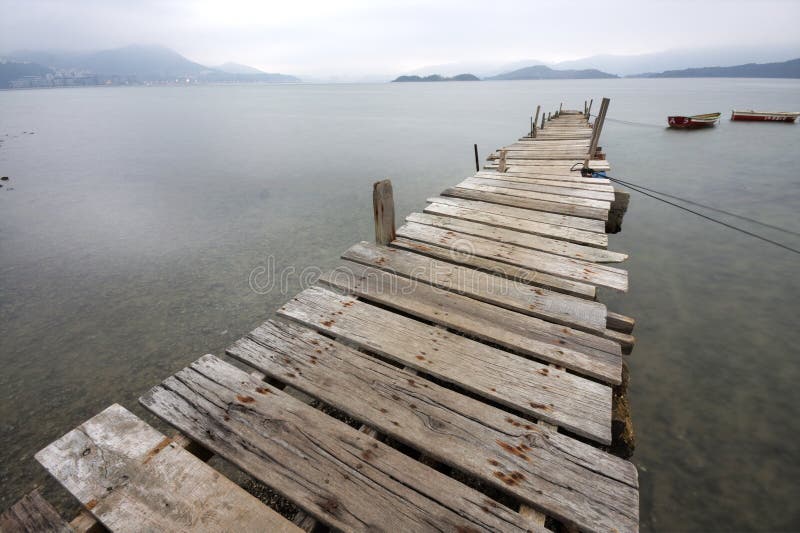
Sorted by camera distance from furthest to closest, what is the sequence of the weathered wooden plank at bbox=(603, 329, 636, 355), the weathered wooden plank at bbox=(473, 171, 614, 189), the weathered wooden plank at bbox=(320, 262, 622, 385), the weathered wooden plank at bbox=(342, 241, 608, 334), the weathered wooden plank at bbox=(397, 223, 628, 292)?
1. the weathered wooden plank at bbox=(473, 171, 614, 189)
2. the weathered wooden plank at bbox=(397, 223, 628, 292)
3. the weathered wooden plank at bbox=(342, 241, 608, 334)
4. the weathered wooden plank at bbox=(603, 329, 636, 355)
5. the weathered wooden plank at bbox=(320, 262, 622, 385)

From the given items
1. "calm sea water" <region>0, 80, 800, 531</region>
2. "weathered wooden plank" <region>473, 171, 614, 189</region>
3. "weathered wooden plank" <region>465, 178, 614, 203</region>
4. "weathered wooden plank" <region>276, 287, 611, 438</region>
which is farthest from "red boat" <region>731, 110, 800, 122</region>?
"weathered wooden plank" <region>276, 287, 611, 438</region>

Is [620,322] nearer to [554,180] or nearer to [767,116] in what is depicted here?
[554,180]

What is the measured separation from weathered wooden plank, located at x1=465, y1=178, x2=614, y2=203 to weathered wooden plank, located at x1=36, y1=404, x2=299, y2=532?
7.88 m

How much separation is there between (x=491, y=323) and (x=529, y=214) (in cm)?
382

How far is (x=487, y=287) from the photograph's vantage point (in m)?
4.49

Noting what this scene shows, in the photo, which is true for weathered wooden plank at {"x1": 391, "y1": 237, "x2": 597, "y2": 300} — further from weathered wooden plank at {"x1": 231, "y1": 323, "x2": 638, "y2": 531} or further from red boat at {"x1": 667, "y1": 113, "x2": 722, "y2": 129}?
red boat at {"x1": 667, "y1": 113, "x2": 722, "y2": 129}

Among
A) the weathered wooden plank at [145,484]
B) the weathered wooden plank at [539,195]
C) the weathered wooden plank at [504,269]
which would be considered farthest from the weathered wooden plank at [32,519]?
the weathered wooden plank at [539,195]

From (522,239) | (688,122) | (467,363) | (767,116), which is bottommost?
(467,363)

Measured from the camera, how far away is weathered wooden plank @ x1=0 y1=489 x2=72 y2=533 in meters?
2.12

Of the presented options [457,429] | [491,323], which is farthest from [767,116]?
[457,429]

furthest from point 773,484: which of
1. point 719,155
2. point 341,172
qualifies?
point 719,155

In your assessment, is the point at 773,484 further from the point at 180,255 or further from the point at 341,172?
the point at 341,172

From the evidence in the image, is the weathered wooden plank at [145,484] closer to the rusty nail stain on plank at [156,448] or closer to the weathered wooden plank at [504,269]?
the rusty nail stain on plank at [156,448]

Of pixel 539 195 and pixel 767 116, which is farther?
pixel 767 116
